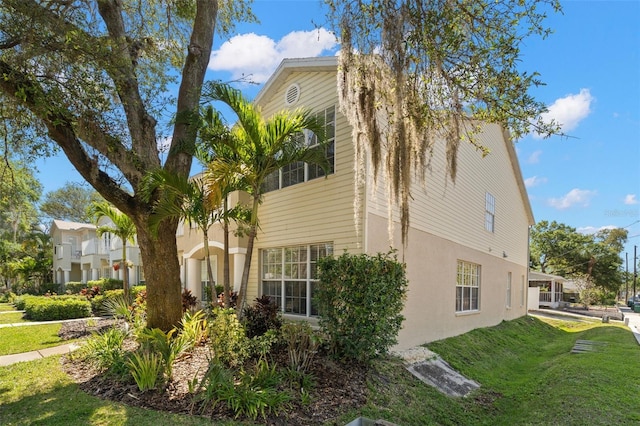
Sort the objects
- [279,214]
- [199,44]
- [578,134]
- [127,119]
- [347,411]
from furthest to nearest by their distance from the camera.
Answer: [279,214]
[199,44]
[127,119]
[347,411]
[578,134]

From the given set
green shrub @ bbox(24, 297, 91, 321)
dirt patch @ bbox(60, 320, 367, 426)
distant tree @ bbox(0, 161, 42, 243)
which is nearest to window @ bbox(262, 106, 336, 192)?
dirt patch @ bbox(60, 320, 367, 426)

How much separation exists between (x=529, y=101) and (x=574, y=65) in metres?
2.85

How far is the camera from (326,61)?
945 cm

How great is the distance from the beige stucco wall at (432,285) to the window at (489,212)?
125 centimetres

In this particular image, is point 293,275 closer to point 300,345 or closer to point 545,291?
point 300,345

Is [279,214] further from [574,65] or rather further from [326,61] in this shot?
[574,65]

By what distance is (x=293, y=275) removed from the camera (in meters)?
10.2

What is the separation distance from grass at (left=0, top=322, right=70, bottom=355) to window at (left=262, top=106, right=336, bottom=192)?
683cm

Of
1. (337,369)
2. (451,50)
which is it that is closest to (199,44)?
(451,50)

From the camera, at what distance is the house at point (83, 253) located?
27.1m

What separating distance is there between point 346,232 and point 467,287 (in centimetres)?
693

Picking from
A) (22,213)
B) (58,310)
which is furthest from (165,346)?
(22,213)

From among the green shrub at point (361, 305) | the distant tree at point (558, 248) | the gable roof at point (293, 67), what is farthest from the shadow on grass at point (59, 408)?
the distant tree at point (558, 248)

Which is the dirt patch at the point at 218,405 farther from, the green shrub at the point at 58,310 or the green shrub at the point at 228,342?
the green shrub at the point at 58,310
